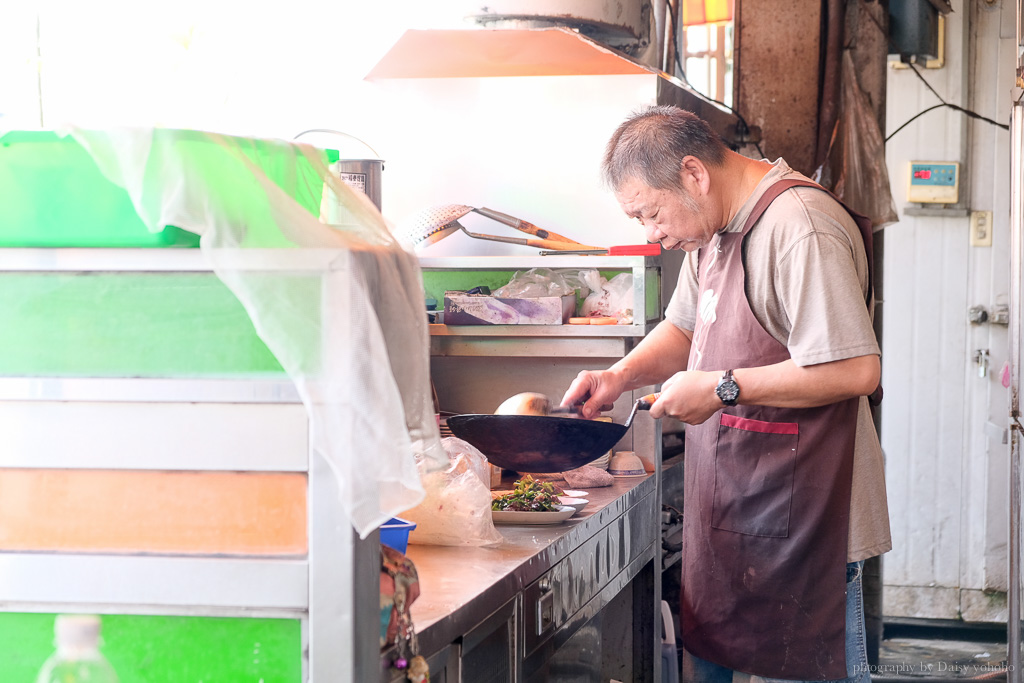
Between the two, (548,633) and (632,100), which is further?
(632,100)

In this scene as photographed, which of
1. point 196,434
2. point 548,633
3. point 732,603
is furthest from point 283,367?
point 732,603

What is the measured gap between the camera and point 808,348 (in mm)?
2029

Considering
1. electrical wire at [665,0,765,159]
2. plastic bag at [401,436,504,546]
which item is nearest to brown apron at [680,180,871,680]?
plastic bag at [401,436,504,546]

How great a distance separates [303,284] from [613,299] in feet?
5.91

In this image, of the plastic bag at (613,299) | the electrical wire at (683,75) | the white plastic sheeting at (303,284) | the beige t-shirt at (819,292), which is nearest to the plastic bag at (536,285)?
the plastic bag at (613,299)

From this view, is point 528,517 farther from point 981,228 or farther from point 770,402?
point 981,228

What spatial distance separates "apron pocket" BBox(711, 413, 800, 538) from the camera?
7.14 ft

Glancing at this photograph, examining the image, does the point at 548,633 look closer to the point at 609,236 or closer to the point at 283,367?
the point at 283,367

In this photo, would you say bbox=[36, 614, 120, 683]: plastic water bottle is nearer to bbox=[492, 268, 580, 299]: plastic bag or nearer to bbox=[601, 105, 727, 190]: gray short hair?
bbox=[601, 105, 727, 190]: gray short hair

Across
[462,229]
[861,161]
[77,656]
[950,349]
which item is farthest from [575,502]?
[950,349]

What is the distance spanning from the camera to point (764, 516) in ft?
7.25

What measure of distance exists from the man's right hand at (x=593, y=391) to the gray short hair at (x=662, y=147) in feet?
1.60

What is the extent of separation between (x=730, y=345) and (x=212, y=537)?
54.3 inches

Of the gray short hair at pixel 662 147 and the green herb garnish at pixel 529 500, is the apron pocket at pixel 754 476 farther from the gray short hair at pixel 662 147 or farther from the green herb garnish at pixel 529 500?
the gray short hair at pixel 662 147
